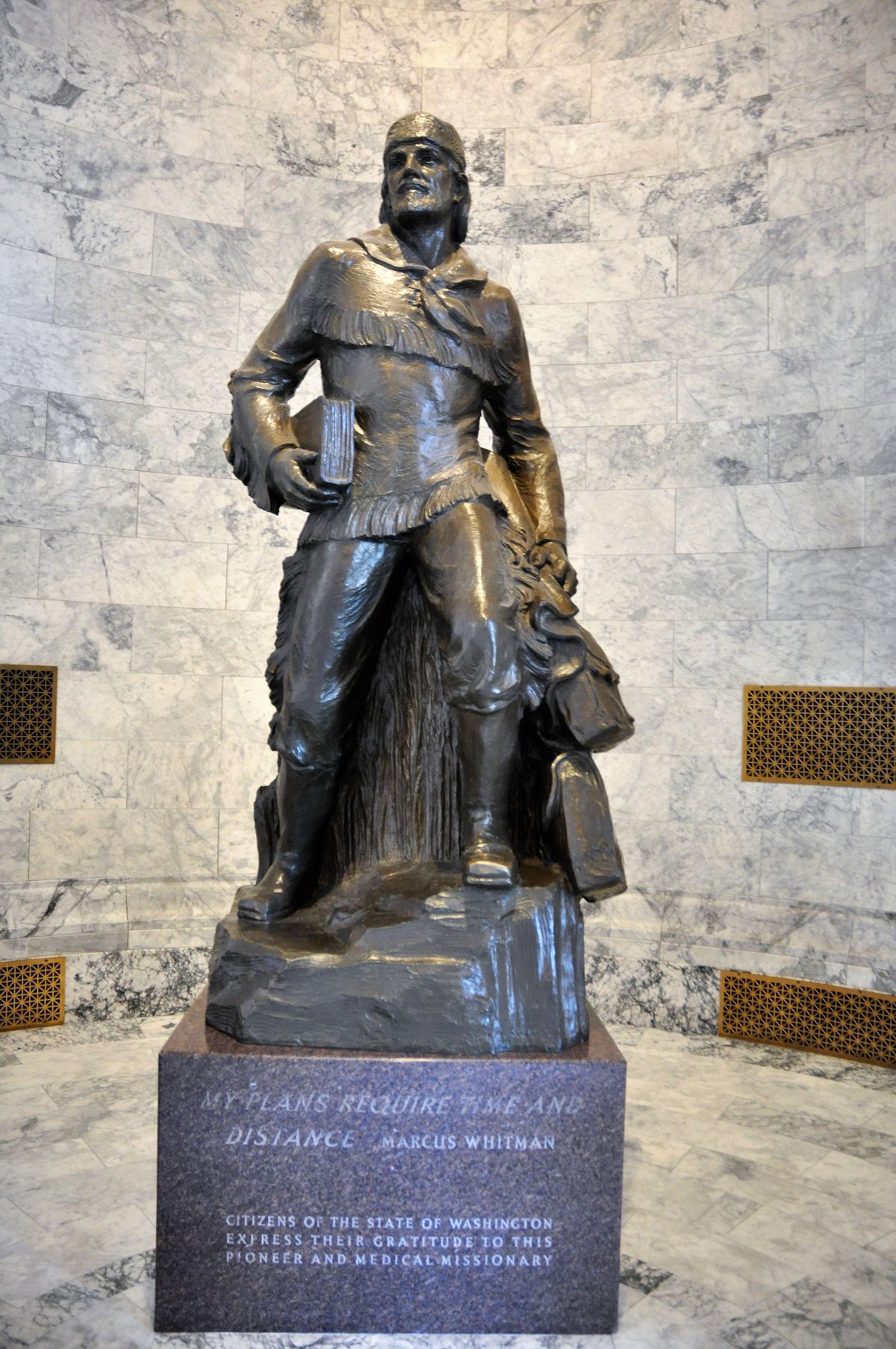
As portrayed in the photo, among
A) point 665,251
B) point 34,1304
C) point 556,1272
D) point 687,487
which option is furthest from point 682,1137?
point 665,251

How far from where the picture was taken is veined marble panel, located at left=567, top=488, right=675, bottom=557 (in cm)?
560

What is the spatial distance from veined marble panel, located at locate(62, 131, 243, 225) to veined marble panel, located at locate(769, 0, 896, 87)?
268 cm

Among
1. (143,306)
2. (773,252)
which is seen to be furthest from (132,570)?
(773,252)

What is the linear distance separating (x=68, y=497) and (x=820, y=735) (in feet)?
11.7

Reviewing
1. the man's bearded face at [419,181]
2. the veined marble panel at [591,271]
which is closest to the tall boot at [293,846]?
the man's bearded face at [419,181]

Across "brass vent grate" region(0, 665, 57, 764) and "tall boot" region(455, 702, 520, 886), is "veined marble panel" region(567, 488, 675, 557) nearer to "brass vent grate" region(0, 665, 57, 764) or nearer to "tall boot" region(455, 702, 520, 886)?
"brass vent grate" region(0, 665, 57, 764)

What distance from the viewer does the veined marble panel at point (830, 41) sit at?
519 centimetres

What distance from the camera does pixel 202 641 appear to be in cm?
559

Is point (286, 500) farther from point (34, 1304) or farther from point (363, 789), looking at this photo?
point (34, 1304)

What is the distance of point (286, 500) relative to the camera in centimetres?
314

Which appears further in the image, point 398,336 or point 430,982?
point 398,336

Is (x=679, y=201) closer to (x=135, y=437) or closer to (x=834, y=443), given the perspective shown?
(x=834, y=443)

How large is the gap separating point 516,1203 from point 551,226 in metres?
4.74

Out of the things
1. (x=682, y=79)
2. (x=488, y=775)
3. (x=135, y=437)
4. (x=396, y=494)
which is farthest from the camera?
(x=682, y=79)
